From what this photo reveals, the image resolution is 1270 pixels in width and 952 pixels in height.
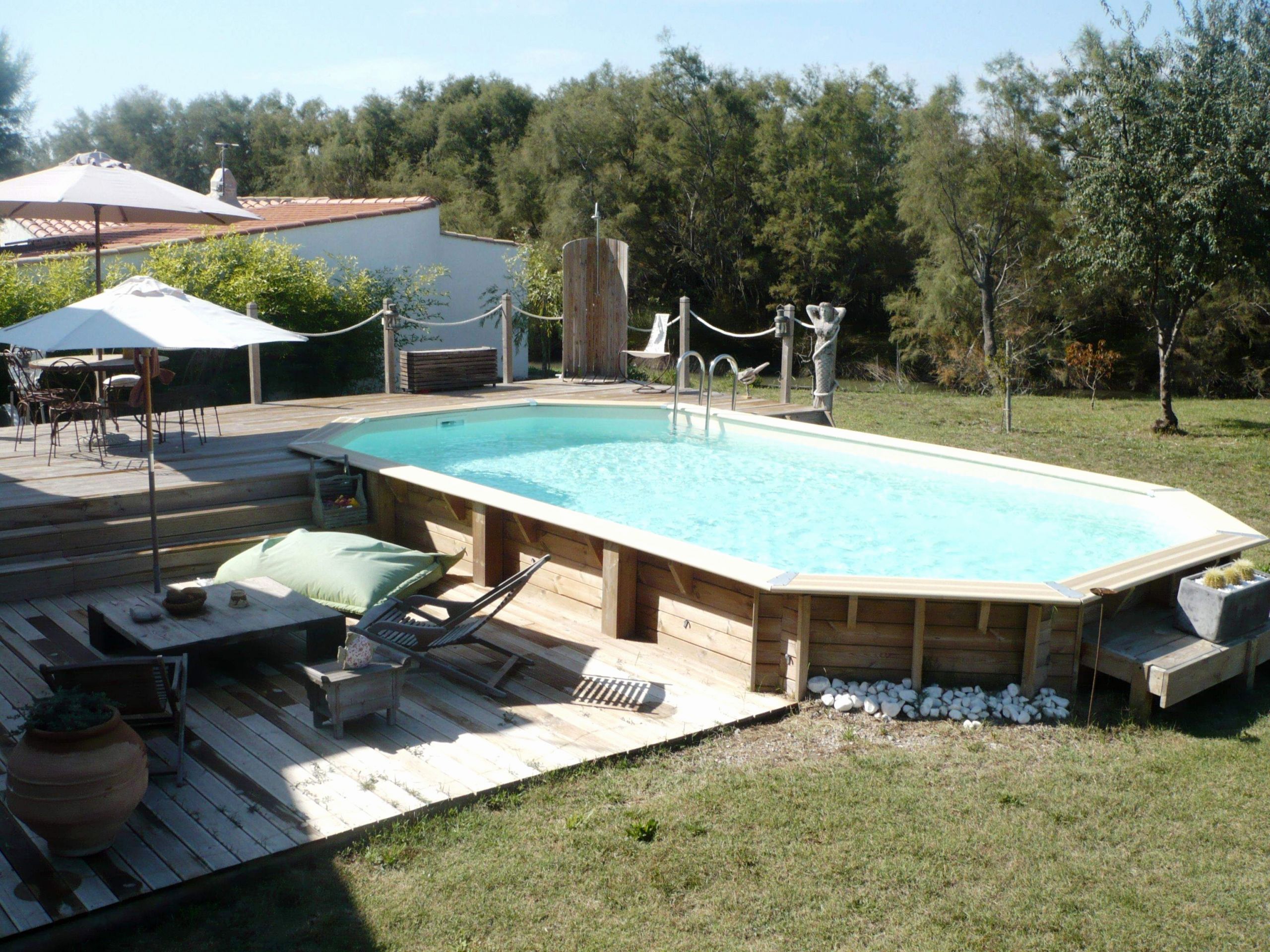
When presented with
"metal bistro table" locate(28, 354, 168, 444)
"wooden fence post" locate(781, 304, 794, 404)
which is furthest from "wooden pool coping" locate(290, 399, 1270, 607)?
"wooden fence post" locate(781, 304, 794, 404)

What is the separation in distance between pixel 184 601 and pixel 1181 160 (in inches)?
465

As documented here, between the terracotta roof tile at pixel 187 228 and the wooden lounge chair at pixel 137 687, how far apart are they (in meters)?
10.4

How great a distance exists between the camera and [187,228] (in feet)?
50.2

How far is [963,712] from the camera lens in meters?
4.66

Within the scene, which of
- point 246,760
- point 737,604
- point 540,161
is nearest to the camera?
point 246,760

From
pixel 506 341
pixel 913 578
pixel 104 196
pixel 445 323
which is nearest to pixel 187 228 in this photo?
pixel 445 323

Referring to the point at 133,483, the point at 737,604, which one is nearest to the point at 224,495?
the point at 133,483

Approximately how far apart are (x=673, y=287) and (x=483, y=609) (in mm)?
20174

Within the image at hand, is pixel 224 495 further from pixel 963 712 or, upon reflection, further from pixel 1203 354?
pixel 1203 354

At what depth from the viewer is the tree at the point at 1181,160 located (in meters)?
11.6

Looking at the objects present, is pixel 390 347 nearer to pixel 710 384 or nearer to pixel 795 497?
pixel 710 384

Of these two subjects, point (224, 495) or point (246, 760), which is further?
point (224, 495)

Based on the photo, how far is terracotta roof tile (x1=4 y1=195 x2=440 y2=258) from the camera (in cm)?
1386

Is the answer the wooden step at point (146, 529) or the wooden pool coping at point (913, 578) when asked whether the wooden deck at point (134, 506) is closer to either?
the wooden step at point (146, 529)
